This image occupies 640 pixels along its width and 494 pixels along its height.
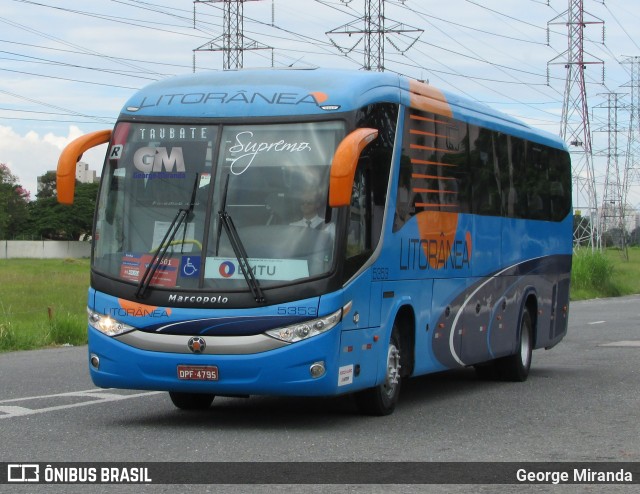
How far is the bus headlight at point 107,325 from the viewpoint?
38.0 ft

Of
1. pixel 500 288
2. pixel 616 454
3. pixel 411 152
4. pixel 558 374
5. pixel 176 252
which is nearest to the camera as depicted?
pixel 616 454

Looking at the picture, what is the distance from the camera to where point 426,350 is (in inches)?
539

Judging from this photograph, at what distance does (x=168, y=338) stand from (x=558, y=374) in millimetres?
7881

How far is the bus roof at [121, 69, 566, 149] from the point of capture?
11.8 metres

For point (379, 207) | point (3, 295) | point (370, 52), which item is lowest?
point (3, 295)

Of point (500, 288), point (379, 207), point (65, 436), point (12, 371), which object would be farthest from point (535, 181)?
point (65, 436)

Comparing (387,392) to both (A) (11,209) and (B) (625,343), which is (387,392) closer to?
(B) (625,343)

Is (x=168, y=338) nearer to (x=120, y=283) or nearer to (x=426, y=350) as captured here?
(x=120, y=283)

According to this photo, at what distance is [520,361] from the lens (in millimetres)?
17031

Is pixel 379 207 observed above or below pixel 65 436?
above

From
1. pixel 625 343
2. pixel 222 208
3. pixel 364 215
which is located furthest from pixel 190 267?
pixel 625 343

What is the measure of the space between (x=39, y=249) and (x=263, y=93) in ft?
399

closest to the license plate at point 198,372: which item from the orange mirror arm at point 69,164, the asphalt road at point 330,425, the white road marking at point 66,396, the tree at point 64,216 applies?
the asphalt road at point 330,425

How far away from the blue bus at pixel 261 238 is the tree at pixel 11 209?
130671 mm
